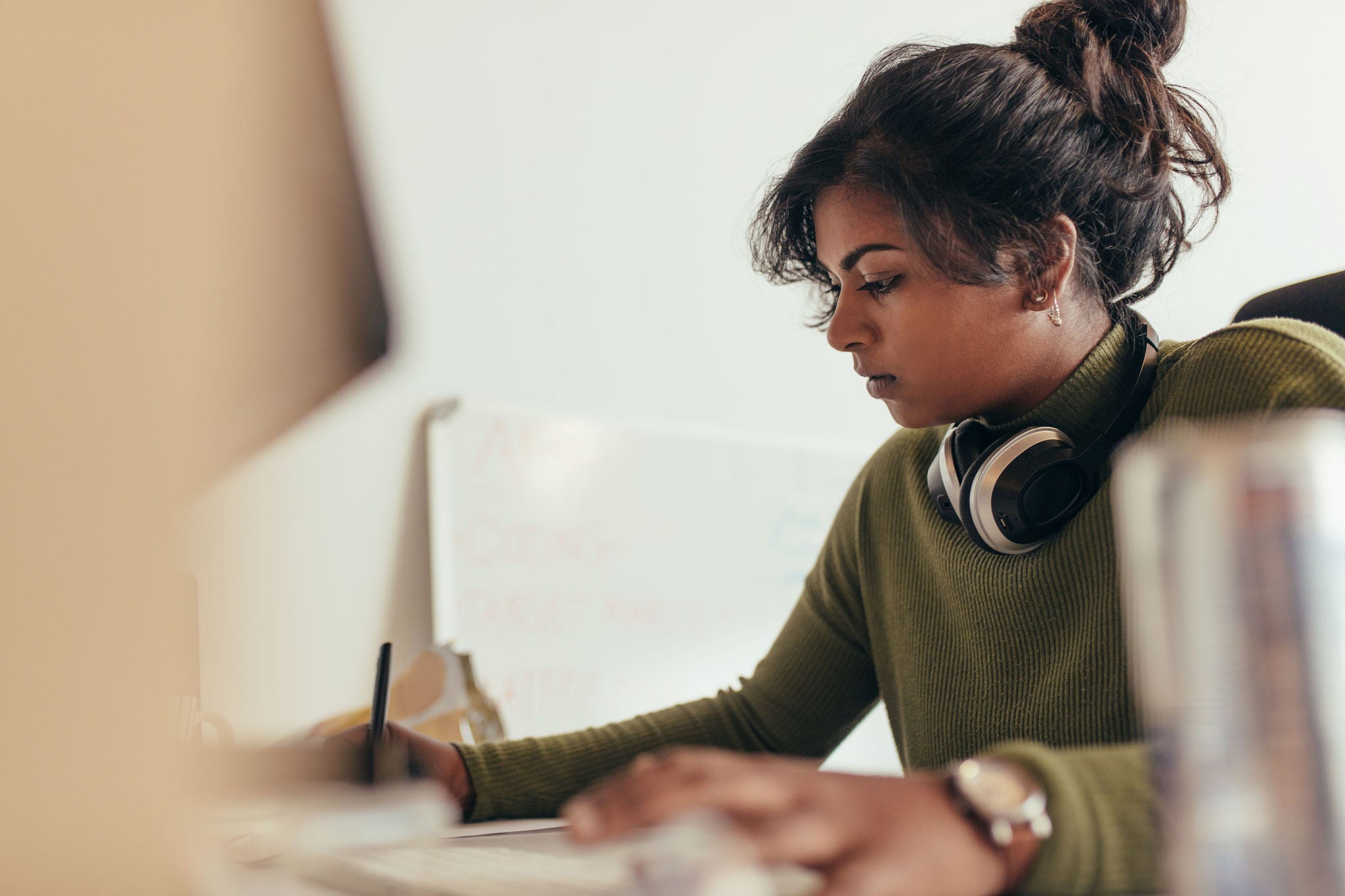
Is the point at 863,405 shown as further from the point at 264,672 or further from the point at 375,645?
the point at 264,672

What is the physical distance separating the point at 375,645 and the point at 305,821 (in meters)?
1.37

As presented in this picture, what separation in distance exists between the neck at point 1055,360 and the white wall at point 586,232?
95 cm

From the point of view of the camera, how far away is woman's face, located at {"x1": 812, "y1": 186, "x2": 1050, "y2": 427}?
88 centimetres

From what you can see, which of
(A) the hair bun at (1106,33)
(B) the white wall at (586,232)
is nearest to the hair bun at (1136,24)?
(A) the hair bun at (1106,33)

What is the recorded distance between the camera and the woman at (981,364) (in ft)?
2.54

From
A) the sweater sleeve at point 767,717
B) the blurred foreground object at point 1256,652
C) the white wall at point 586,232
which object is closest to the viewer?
the blurred foreground object at point 1256,652

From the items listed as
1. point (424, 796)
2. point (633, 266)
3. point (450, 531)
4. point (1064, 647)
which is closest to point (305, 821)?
point (424, 796)

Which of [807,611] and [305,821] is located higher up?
[305,821]

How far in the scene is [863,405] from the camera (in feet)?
7.66

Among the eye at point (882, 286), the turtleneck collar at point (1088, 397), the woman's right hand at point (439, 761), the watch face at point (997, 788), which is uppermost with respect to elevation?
the eye at point (882, 286)

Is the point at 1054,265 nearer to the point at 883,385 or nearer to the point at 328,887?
the point at 883,385

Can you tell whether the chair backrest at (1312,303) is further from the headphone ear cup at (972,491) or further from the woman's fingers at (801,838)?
the woman's fingers at (801,838)

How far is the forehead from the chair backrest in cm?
30

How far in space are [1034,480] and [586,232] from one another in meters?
1.45
